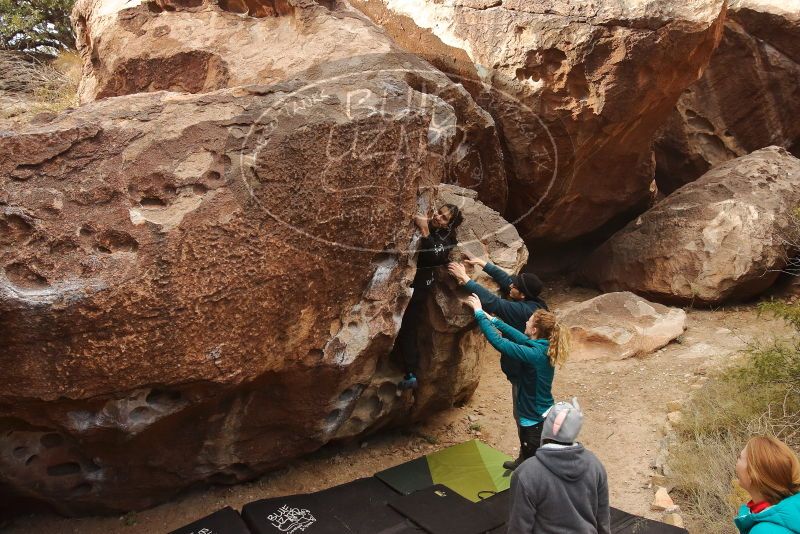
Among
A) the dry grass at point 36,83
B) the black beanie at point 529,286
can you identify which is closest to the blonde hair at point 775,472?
the black beanie at point 529,286

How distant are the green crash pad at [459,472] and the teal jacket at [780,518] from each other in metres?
1.74

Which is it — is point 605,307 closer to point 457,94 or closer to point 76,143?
point 457,94

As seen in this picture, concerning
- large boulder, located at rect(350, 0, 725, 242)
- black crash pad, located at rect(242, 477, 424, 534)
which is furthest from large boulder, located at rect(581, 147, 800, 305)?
black crash pad, located at rect(242, 477, 424, 534)

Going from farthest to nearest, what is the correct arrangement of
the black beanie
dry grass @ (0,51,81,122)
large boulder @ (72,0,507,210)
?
dry grass @ (0,51,81,122)
large boulder @ (72,0,507,210)
the black beanie

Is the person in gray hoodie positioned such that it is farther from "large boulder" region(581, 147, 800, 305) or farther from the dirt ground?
"large boulder" region(581, 147, 800, 305)

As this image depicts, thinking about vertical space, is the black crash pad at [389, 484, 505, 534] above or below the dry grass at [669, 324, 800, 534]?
below

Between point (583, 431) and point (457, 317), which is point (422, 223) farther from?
point (583, 431)

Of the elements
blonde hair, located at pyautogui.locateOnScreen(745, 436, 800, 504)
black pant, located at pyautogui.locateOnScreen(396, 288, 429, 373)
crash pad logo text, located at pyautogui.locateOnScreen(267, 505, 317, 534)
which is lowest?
crash pad logo text, located at pyautogui.locateOnScreen(267, 505, 317, 534)

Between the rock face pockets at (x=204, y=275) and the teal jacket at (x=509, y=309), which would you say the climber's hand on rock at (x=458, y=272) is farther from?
the rock face pockets at (x=204, y=275)

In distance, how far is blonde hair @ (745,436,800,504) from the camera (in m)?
2.28

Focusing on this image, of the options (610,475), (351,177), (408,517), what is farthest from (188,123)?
(610,475)

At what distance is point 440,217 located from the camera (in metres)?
4.27

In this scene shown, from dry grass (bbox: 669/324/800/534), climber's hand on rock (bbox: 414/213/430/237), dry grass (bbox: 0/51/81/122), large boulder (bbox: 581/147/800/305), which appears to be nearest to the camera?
dry grass (bbox: 669/324/800/534)

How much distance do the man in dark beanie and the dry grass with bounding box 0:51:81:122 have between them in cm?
378
